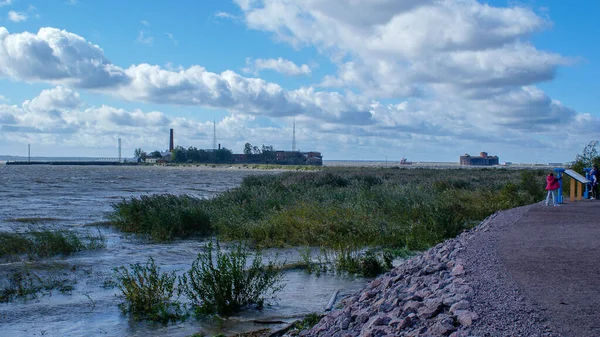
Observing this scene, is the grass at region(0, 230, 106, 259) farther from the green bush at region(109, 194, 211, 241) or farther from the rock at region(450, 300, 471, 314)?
the rock at region(450, 300, 471, 314)

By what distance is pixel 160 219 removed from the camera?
825 inches

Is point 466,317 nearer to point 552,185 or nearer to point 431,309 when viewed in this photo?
point 431,309

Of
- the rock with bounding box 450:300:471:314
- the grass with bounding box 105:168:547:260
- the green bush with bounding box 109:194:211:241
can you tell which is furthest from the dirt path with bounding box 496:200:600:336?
the green bush with bounding box 109:194:211:241

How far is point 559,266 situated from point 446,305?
333cm

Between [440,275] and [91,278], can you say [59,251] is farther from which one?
[440,275]

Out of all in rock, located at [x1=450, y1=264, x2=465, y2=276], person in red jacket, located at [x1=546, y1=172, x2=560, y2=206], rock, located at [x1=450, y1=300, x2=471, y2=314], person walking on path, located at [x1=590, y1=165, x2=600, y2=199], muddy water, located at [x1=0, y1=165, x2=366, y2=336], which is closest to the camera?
rock, located at [x1=450, y1=300, x2=471, y2=314]

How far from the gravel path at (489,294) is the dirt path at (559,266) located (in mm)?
10

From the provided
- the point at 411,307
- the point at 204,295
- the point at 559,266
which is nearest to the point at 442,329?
the point at 411,307

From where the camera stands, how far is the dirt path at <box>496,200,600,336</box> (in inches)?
239

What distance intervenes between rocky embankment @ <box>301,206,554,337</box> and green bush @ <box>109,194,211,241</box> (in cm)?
1174

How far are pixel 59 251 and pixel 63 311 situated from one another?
6.76m

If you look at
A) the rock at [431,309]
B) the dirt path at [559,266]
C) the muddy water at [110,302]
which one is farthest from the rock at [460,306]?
the muddy water at [110,302]

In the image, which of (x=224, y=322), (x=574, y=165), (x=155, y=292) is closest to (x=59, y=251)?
(x=155, y=292)

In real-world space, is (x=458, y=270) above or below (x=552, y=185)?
below
